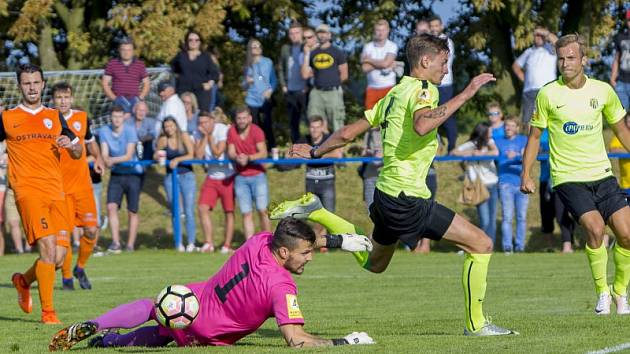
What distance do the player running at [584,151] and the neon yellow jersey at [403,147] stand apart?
5.67 feet

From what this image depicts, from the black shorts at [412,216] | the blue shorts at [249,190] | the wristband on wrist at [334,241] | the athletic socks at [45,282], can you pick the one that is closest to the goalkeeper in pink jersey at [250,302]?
the wristband on wrist at [334,241]

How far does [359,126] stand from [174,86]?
13.6 metres

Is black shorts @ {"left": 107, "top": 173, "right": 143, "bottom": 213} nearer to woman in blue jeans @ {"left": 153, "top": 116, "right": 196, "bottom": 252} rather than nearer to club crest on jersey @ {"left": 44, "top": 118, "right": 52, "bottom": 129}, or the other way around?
woman in blue jeans @ {"left": 153, "top": 116, "right": 196, "bottom": 252}

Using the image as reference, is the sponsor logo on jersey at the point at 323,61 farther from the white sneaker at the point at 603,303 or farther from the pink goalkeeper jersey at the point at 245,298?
the pink goalkeeper jersey at the point at 245,298

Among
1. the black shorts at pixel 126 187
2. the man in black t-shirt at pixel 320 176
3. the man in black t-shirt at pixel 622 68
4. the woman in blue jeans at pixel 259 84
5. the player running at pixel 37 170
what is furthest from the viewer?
the woman in blue jeans at pixel 259 84

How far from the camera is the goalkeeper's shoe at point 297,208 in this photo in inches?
418

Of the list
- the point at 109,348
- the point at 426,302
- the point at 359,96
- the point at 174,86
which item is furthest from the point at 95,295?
the point at 359,96

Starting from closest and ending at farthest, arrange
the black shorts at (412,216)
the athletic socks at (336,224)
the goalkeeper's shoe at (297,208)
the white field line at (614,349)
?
1. the white field line at (614,349)
2. the black shorts at (412,216)
3. the athletic socks at (336,224)
4. the goalkeeper's shoe at (297,208)

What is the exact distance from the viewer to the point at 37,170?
40.9 feet

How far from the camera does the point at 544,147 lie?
20844mm

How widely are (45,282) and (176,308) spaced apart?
359 centimetres

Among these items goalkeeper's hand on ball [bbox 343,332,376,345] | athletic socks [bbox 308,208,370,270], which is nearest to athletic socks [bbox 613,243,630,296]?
athletic socks [bbox 308,208,370,270]

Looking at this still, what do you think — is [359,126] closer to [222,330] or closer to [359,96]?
[222,330]

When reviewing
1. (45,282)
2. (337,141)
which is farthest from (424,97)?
(45,282)
